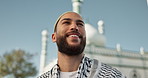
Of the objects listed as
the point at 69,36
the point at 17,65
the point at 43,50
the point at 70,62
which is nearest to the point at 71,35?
the point at 69,36

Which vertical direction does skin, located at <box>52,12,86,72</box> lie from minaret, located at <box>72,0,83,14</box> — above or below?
below

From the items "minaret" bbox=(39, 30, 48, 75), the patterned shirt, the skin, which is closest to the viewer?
the patterned shirt

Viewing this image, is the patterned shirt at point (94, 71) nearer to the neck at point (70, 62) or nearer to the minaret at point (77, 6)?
the neck at point (70, 62)

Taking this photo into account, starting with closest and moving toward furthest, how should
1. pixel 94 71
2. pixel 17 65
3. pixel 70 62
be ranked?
pixel 94 71 → pixel 70 62 → pixel 17 65

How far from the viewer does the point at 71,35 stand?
1048 millimetres

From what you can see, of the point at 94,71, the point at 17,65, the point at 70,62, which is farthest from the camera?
the point at 17,65

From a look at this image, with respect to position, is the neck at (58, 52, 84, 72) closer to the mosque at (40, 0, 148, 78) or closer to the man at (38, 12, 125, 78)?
the man at (38, 12, 125, 78)

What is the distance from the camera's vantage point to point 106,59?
12.6 meters

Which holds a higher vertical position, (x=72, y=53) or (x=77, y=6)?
(x=77, y=6)

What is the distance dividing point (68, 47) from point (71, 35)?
0.06m

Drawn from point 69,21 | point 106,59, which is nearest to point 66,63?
point 69,21

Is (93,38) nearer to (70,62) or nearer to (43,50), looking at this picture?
(43,50)

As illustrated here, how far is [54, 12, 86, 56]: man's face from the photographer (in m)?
1.03

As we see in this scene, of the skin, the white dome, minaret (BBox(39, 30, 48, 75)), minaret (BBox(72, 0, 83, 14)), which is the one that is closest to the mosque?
the white dome
